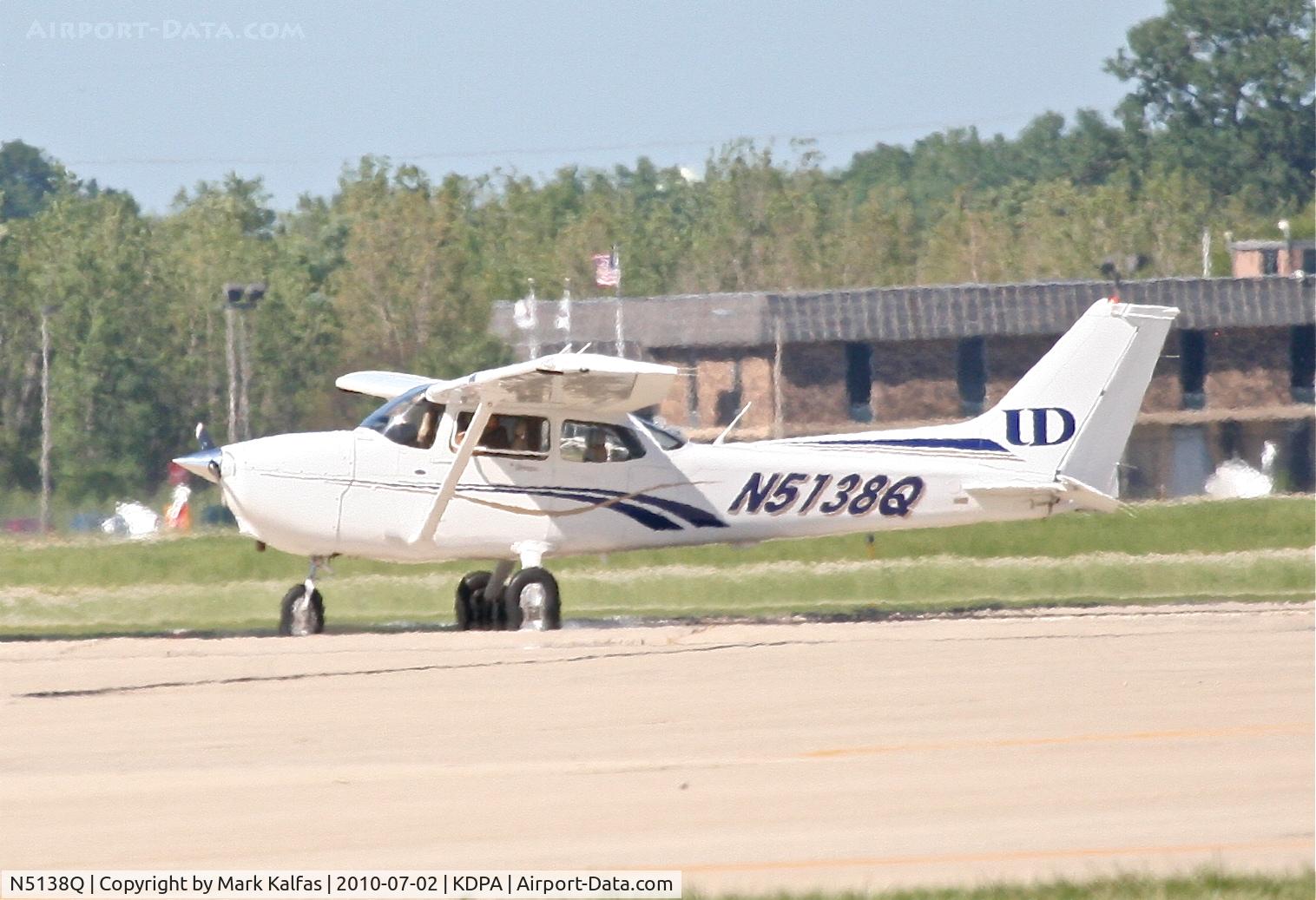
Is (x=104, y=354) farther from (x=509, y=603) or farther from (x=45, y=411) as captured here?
(x=509, y=603)

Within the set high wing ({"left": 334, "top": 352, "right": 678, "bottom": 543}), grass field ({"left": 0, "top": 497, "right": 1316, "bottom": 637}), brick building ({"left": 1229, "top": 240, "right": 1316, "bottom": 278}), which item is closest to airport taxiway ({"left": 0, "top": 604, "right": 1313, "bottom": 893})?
high wing ({"left": 334, "top": 352, "right": 678, "bottom": 543})

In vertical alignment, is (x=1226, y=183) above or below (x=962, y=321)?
above

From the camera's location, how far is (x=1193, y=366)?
43.4 metres

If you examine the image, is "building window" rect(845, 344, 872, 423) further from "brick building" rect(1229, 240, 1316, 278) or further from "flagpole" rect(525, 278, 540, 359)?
"brick building" rect(1229, 240, 1316, 278)

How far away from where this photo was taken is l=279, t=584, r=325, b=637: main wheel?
1591 centimetres

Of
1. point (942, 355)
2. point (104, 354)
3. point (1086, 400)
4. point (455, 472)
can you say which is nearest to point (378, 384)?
point (455, 472)

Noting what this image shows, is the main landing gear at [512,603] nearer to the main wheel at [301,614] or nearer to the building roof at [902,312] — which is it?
the main wheel at [301,614]

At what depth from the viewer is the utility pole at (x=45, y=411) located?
27.8 metres

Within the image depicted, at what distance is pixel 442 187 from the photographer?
50.5 meters

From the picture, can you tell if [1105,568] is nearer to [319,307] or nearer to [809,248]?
[319,307]

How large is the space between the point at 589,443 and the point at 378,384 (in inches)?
115

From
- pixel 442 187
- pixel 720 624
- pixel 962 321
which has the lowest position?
pixel 720 624

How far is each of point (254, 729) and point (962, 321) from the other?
33.6m

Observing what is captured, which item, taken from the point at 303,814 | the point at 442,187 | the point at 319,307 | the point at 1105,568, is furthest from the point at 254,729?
the point at 442,187
